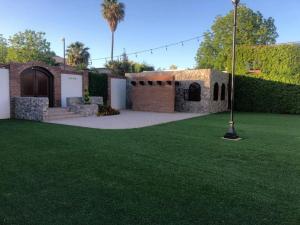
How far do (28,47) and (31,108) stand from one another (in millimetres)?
26249

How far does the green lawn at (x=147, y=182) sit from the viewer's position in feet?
10.5

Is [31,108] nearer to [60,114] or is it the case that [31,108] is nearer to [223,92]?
[60,114]

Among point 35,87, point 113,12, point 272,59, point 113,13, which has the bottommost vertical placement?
point 35,87

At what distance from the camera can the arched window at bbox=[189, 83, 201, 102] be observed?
1897 centimetres

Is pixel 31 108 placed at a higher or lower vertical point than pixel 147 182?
higher

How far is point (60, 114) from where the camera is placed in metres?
13.8

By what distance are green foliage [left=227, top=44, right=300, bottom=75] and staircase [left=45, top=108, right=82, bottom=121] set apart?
14.0 meters

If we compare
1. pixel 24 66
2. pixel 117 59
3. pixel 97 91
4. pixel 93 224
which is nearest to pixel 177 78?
pixel 97 91

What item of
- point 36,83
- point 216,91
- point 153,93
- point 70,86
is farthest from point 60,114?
point 216,91

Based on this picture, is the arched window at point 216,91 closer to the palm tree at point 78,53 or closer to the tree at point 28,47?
the palm tree at point 78,53

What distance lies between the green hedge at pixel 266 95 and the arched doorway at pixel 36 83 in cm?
1398

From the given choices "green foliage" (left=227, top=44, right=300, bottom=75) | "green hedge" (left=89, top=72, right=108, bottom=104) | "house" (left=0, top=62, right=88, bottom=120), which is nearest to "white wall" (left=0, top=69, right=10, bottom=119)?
"house" (left=0, top=62, right=88, bottom=120)

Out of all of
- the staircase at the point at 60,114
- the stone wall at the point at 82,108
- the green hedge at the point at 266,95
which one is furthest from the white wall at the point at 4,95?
the green hedge at the point at 266,95

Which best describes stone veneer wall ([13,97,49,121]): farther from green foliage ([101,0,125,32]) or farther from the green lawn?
green foliage ([101,0,125,32])
